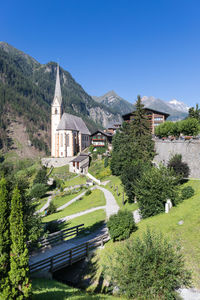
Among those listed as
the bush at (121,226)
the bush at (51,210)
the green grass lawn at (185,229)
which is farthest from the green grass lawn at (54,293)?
the bush at (51,210)

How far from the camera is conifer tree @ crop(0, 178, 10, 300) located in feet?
27.2

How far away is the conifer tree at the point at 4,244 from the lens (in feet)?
27.2

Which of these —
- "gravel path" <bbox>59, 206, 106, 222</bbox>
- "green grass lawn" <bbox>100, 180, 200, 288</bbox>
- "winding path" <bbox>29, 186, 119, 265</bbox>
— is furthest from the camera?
"gravel path" <bbox>59, 206, 106, 222</bbox>

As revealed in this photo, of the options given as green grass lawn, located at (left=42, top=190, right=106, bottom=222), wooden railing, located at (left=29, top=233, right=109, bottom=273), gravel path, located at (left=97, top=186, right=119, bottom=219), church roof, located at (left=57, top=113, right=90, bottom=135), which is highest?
church roof, located at (left=57, top=113, right=90, bottom=135)

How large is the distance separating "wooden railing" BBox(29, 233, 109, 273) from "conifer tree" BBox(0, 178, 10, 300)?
206 inches

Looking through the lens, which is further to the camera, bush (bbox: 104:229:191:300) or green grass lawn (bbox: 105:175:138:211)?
green grass lawn (bbox: 105:175:138:211)

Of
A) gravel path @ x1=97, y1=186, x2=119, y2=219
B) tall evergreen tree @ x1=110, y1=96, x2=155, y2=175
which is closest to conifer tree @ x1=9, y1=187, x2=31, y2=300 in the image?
gravel path @ x1=97, y1=186, x2=119, y2=219

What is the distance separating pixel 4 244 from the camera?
8.63 metres

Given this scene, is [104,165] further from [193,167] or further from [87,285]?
[87,285]

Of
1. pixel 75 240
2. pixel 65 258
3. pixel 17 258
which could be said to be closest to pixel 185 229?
pixel 65 258

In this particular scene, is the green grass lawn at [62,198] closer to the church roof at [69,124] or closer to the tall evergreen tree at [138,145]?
the tall evergreen tree at [138,145]

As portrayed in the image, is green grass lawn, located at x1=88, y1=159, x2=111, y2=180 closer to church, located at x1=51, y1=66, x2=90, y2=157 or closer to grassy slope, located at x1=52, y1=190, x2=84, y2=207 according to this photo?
grassy slope, located at x1=52, y1=190, x2=84, y2=207

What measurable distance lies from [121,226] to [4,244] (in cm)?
1053

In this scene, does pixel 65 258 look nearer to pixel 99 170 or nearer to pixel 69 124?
pixel 99 170
